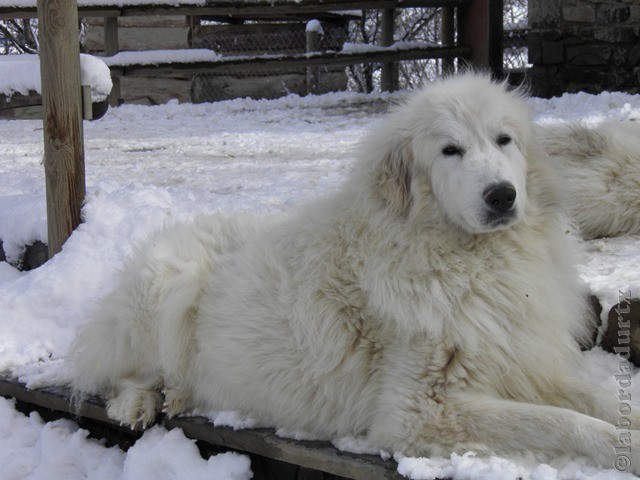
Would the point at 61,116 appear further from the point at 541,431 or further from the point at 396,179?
the point at 541,431

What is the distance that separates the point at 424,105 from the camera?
3502 millimetres

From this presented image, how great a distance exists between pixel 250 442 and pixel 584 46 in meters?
8.63

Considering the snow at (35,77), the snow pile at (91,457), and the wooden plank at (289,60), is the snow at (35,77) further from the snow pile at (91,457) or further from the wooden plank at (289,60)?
the wooden plank at (289,60)

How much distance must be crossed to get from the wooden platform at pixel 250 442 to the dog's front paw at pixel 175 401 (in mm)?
42

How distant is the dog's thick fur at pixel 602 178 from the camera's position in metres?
4.71

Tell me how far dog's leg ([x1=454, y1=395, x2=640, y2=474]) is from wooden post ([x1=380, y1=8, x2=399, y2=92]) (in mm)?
10510

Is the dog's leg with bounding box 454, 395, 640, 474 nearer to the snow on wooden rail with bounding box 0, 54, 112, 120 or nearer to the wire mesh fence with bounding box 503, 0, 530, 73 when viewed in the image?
the snow on wooden rail with bounding box 0, 54, 112, 120

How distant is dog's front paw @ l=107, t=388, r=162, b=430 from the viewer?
3854 mm

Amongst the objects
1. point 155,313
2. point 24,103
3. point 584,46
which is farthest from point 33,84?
point 584,46

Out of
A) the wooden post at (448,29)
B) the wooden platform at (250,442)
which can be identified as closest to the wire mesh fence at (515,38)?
the wooden post at (448,29)

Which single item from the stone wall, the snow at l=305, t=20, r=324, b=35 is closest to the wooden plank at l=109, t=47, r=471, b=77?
the stone wall

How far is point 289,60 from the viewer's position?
12.2 metres

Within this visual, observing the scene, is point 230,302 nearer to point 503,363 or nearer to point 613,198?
point 503,363

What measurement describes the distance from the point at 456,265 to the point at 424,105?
67 centimetres
